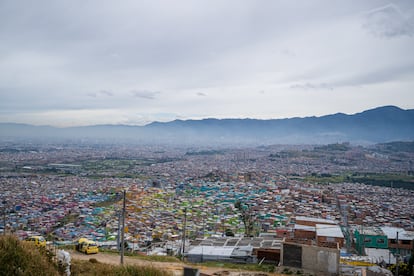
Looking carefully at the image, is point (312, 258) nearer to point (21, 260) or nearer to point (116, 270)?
point (116, 270)

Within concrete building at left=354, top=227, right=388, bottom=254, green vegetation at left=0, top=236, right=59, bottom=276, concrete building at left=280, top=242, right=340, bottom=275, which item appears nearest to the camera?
A: green vegetation at left=0, top=236, right=59, bottom=276

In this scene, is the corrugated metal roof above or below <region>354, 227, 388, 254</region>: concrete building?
above

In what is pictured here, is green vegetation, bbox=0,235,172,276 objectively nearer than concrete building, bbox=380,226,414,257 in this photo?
Yes

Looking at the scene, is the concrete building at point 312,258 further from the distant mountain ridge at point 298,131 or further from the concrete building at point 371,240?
the distant mountain ridge at point 298,131

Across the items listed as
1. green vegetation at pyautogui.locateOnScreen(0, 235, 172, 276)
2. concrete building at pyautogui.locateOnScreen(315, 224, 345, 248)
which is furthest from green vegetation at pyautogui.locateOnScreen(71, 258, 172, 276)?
concrete building at pyautogui.locateOnScreen(315, 224, 345, 248)

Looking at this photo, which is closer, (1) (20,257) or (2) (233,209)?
(1) (20,257)

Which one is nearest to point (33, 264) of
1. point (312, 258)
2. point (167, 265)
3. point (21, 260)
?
point (21, 260)

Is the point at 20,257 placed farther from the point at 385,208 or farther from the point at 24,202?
the point at 385,208

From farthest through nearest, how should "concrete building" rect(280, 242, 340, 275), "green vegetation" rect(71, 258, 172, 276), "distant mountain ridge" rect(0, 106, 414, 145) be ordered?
A: "distant mountain ridge" rect(0, 106, 414, 145)
"concrete building" rect(280, 242, 340, 275)
"green vegetation" rect(71, 258, 172, 276)

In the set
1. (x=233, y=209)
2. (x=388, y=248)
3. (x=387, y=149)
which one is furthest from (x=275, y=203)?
(x=387, y=149)

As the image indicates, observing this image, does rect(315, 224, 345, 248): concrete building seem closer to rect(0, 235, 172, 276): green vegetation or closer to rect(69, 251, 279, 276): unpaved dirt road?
rect(69, 251, 279, 276): unpaved dirt road

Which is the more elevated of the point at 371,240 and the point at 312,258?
the point at 312,258
